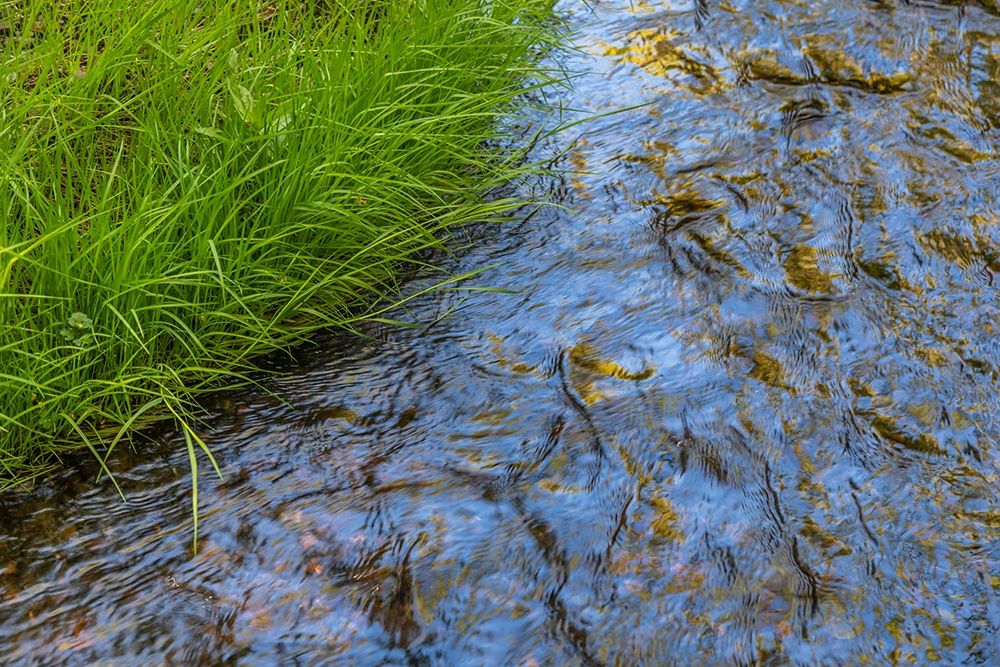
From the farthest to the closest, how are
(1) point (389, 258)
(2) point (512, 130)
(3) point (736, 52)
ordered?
(3) point (736, 52), (2) point (512, 130), (1) point (389, 258)

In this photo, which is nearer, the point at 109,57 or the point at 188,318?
the point at 188,318

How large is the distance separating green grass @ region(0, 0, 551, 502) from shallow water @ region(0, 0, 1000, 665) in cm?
17

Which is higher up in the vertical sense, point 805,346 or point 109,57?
point 109,57

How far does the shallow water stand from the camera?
2.06 m

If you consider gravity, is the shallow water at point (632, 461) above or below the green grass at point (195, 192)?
below

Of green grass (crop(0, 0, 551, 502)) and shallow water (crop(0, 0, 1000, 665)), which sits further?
green grass (crop(0, 0, 551, 502))

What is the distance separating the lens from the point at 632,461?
2.41 meters

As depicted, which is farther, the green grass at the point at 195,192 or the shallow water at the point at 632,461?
the green grass at the point at 195,192

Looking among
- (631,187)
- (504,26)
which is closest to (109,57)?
(504,26)

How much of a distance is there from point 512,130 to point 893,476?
1872 millimetres

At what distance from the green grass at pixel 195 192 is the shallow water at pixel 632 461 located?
17 centimetres

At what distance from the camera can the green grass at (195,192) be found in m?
2.41

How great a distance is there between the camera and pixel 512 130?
143 inches

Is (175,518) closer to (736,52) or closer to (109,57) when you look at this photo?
(109,57)
